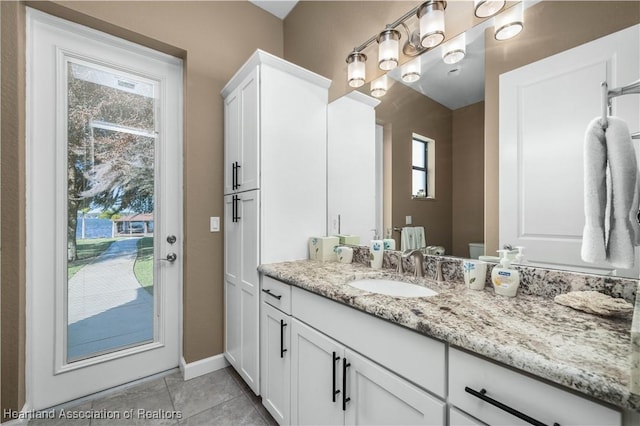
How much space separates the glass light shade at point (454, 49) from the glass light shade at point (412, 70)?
149 mm

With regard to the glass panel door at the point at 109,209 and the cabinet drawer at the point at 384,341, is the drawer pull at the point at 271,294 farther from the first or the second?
the glass panel door at the point at 109,209

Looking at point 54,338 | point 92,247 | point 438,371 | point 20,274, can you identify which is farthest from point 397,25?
point 54,338

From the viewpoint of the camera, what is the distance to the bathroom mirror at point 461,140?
100 cm

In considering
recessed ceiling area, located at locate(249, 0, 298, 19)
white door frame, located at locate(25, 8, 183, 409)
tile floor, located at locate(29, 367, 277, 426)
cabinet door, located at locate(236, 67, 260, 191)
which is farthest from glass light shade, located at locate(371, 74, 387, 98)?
tile floor, located at locate(29, 367, 277, 426)

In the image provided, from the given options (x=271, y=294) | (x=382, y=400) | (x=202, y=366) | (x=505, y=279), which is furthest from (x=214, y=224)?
(x=505, y=279)

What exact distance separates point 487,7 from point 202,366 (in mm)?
2768

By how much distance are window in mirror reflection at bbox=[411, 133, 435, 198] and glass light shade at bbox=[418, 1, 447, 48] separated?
473 mm

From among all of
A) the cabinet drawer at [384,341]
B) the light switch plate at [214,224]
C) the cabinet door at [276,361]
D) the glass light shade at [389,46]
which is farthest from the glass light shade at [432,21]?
the light switch plate at [214,224]

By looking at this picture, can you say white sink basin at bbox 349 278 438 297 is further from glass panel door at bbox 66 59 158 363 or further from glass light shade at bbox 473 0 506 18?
glass panel door at bbox 66 59 158 363

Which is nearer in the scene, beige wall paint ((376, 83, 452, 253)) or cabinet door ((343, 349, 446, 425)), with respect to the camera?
cabinet door ((343, 349, 446, 425))

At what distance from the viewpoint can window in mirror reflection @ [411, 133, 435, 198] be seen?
140cm

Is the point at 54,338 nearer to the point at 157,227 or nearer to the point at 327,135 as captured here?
the point at 157,227

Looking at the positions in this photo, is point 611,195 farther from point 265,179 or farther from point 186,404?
point 186,404

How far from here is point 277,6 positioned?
7.77 ft
